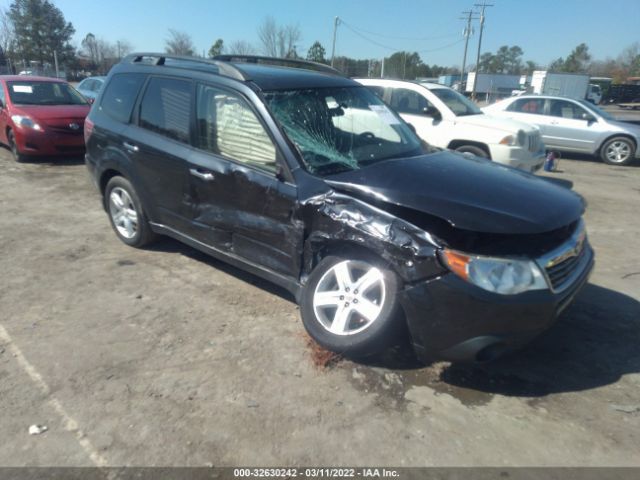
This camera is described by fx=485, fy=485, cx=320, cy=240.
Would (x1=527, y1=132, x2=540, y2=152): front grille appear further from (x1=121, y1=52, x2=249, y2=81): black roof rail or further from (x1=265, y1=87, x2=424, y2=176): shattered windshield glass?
(x1=121, y1=52, x2=249, y2=81): black roof rail

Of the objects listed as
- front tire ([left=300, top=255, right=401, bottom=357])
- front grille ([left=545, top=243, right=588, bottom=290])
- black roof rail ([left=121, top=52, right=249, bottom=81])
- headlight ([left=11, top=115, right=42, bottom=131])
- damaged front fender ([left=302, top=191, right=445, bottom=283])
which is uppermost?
black roof rail ([left=121, top=52, right=249, bottom=81])

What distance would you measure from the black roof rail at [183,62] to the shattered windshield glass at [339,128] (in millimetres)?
391

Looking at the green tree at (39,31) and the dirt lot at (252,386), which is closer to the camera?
the dirt lot at (252,386)

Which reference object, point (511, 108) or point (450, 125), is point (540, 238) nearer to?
point (450, 125)

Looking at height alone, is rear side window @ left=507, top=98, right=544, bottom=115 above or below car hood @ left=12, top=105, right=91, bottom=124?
above

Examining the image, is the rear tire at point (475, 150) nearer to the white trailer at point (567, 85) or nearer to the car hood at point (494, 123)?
the car hood at point (494, 123)

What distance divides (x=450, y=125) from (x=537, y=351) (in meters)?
5.49

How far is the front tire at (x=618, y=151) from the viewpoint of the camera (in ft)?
38.6

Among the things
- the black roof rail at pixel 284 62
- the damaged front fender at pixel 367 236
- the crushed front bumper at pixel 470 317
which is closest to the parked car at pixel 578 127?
the black roof rail at pixel 284 62

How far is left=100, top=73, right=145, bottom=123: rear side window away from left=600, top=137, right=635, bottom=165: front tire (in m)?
11.5

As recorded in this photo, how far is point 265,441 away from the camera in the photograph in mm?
2537

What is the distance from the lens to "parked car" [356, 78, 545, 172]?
25.5 ft

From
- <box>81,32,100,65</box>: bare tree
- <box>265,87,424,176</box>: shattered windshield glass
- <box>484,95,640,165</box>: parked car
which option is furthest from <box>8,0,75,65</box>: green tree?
<box>265,87,424,176</box>: shattered windshield glass

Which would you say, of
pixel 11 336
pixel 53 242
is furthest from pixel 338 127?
pixel 53 242
